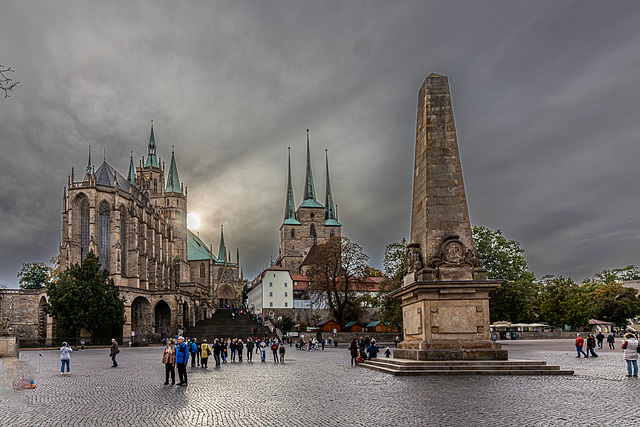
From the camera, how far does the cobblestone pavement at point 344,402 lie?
8.29 metres

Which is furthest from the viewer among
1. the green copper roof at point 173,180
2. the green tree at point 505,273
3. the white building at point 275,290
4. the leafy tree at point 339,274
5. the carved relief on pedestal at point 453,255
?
the green copper roof at point 173,180

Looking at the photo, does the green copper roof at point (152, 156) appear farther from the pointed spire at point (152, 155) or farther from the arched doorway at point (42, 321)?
the arched doorway at point (42, 321)

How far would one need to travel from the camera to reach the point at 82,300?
51562mm

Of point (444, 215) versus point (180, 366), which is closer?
point (180, 366)

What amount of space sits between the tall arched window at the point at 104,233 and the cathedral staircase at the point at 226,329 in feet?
44.1

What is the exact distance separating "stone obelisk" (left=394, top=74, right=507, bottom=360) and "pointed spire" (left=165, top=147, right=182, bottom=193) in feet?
313

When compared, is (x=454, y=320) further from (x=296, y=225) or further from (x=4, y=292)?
(x=296, y=225)

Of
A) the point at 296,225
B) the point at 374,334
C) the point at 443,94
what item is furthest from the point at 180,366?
the point at 296,225

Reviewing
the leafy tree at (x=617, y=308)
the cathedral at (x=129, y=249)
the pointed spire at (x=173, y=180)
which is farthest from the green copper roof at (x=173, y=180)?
the leafy tree at (x=617, y=308)

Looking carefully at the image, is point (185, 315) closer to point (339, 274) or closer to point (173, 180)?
point (339, 274)

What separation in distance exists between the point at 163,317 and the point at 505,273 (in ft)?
147

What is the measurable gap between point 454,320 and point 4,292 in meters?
60.2

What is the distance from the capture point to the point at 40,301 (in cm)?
6138

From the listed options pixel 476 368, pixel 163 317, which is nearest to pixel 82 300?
pixel 163 317
